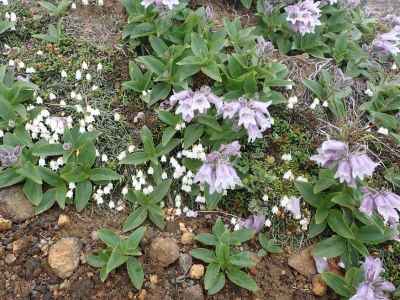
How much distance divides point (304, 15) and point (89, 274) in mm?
2892

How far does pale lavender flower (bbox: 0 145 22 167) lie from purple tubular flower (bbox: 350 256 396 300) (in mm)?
2530

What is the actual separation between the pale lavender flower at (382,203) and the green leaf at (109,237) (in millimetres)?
1700

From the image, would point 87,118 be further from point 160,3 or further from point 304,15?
point 304,15

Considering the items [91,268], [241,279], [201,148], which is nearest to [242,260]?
[241,279]

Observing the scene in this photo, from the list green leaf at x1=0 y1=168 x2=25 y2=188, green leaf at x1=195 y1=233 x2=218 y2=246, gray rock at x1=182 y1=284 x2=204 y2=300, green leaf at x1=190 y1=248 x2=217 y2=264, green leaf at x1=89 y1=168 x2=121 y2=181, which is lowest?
gray rock at x1=182 y1=284 x2=204 y2=300

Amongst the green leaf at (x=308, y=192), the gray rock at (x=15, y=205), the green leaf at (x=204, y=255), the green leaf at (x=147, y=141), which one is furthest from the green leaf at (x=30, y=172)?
the green leaf at (x=308, y=192)

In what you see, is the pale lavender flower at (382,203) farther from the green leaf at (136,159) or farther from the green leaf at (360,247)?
the green leaf at (136,159)

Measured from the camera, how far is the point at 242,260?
3.45 meters

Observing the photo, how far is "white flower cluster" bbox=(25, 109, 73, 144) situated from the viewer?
3.94 meters

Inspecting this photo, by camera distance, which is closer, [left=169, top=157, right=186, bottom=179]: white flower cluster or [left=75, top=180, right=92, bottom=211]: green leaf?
[left=75, top=180, right=92, bottom=211]: green leaf

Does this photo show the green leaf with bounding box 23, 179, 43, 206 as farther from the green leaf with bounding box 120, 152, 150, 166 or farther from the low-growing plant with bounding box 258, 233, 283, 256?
the low-growing plant with bounding box 258, 233, 283, 256

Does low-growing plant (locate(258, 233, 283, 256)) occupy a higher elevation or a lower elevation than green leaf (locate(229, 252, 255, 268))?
lower

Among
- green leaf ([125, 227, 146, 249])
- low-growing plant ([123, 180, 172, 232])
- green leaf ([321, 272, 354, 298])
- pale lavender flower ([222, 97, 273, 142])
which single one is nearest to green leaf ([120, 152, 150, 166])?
low-growing plant ([123, 180, 172, 232])

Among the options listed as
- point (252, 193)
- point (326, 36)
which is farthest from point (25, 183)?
point (326, 36)
